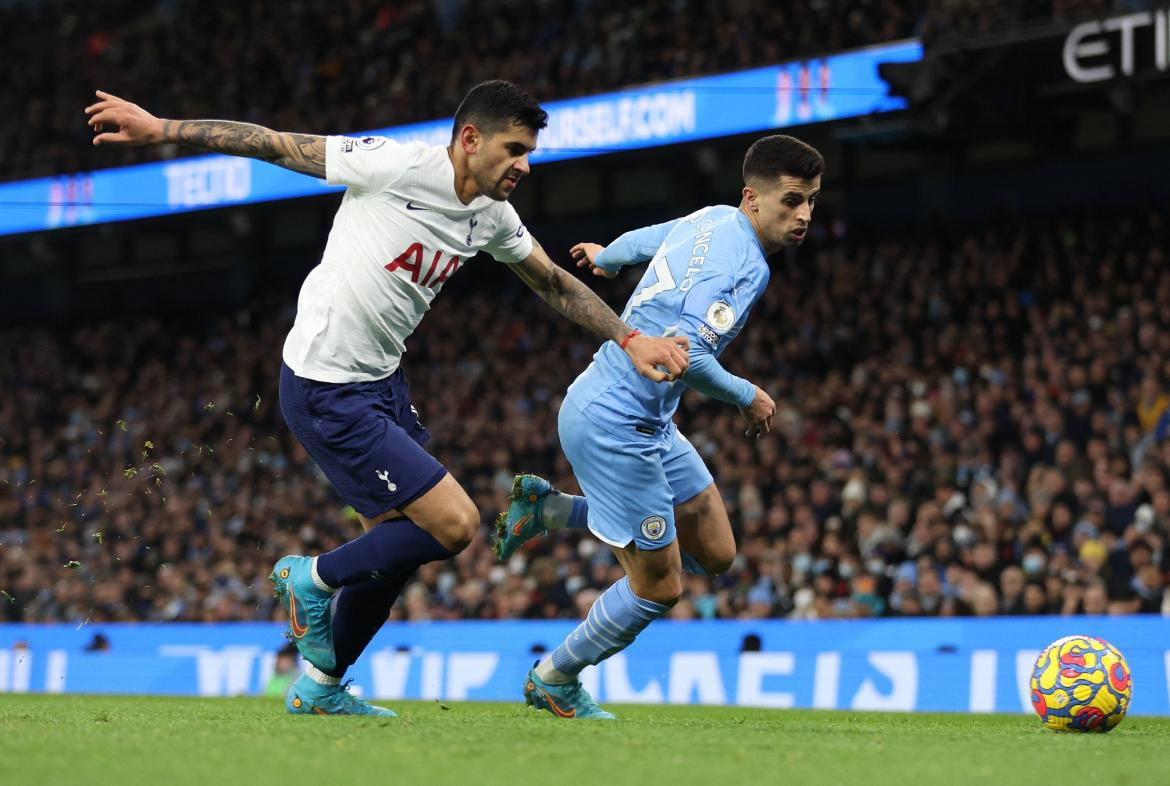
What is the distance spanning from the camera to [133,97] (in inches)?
1006

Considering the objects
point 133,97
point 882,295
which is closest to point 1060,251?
point 882,295

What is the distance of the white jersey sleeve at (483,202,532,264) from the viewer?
254 inches

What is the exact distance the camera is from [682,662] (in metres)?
13.6

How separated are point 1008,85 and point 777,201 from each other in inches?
372

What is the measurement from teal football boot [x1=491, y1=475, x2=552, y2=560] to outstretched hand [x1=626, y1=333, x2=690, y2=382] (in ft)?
4.72

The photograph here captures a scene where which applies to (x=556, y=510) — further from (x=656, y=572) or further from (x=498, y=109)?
(x=498, y=109)

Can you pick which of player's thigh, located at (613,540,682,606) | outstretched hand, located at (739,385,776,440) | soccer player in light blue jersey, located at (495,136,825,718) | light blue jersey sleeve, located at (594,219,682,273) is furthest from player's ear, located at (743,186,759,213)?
player's thigh, located at (613,540,682,606)

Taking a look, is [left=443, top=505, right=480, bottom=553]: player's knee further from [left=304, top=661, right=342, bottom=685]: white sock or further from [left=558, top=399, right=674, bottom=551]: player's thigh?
[left=304, top=661, right=342, bottom=685]: white sock

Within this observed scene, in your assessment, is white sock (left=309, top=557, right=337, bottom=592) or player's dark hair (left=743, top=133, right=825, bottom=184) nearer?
white sock (left=309, top=557, right=337, bottom=592)

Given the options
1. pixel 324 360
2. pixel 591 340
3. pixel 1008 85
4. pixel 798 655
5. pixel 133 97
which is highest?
pixel 133 97

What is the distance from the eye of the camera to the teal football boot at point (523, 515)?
7.43 m

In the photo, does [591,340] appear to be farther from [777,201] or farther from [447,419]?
[777,201]

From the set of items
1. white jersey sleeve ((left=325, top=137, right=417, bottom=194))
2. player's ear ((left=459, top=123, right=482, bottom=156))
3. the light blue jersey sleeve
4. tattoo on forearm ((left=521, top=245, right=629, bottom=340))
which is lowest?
tattoo on forearm ((left=521, top=245, right=629, bottom=340))

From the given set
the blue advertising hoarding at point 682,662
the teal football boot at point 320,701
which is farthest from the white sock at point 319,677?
the blue advertising hoarding at point 682,662
